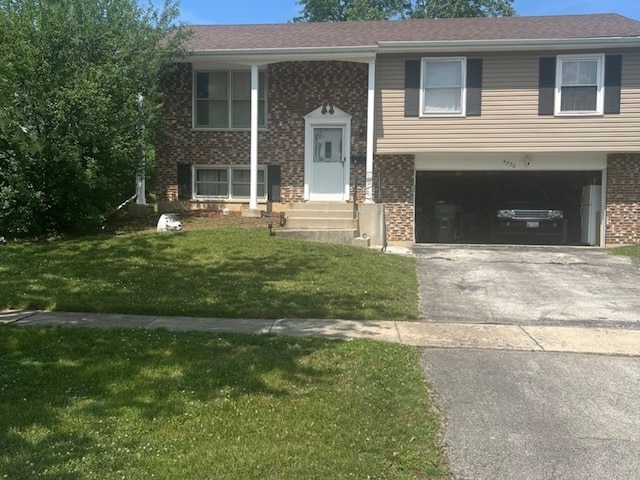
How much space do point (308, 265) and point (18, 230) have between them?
5.97 meters

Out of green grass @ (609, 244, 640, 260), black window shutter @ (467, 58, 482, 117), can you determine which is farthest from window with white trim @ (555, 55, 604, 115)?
green grass @ (609, 244, 640, 260)

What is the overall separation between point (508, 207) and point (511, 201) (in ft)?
1.89

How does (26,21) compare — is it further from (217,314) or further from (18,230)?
(217,314)

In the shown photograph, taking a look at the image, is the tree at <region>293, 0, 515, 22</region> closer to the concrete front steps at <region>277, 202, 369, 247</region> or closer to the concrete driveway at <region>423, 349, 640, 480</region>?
the concrete front steps at <region>277, 202, 369, 247</region>

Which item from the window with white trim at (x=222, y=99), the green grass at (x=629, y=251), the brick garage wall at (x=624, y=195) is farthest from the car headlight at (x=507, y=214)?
the window with white trim at (x=222, y=99)

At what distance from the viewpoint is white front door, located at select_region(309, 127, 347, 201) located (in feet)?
52.6

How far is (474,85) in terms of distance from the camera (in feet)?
49.5

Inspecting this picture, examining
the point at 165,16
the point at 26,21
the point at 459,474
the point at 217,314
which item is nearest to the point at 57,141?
the point at 26,21

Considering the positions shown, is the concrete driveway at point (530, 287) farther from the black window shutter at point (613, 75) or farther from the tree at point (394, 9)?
the tree at point (394, 9)

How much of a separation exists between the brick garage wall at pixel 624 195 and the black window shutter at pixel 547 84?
2111mm

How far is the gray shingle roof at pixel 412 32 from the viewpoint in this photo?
1501cm

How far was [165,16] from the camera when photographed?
14.8 metres

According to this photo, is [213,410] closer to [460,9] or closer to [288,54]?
[288,54]

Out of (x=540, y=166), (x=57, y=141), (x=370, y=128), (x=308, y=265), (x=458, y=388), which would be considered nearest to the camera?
(x=458, y=388)
